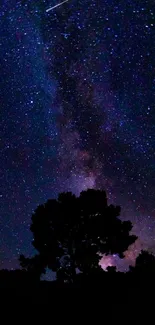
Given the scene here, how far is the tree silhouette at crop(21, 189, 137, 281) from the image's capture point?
2319 centimetres

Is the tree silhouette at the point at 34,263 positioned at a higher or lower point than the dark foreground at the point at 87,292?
lower

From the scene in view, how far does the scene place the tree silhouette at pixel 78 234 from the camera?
23.2m

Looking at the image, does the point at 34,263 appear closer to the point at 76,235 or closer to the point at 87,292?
the point at 76,235

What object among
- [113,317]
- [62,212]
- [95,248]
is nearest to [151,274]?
[113,317]

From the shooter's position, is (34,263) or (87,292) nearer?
(87,292)

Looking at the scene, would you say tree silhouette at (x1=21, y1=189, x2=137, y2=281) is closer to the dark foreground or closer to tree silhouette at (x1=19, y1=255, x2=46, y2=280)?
tree silhouette at (x1=19, y1=255, x2=46, y2=280)

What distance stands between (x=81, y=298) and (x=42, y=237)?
15.3m

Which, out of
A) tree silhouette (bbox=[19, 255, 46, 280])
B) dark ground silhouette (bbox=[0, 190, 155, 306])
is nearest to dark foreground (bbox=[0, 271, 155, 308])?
dark ground silhouette (bbox=[0, 190, 155, 306])

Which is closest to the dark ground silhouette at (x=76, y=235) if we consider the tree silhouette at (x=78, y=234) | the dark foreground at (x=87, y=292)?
the tree silhouette at (x=78, y=234)

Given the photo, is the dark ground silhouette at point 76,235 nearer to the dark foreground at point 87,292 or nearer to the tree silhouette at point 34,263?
the tree silhouette at point 34,263

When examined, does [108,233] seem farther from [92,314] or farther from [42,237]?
[92,314]

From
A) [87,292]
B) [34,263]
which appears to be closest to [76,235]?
[34,263]

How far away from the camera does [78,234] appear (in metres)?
23.5

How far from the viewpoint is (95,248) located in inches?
910
